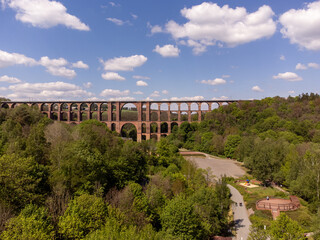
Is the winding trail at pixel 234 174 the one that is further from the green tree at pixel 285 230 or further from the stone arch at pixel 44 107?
the stone arch at pixel 44 107

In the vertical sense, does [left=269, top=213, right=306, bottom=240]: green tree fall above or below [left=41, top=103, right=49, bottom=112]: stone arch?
below

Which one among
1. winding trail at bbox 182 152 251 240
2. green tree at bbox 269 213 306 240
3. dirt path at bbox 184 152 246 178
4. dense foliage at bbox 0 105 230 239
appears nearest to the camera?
dense foliage at bbox 0 105 230 239

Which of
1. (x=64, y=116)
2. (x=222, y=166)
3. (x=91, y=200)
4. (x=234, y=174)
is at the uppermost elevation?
(x=64, y=116)

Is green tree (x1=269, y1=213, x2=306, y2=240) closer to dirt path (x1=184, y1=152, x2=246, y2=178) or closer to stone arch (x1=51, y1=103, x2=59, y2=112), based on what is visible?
dirt path (x1=184, y1=152, x2=246, y2=178)

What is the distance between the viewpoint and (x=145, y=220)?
524 inches

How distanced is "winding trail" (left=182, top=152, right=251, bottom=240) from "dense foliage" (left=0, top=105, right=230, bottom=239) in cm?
144

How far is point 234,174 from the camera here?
32.9 meters

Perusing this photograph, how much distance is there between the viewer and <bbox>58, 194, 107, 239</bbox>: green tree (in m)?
10.2

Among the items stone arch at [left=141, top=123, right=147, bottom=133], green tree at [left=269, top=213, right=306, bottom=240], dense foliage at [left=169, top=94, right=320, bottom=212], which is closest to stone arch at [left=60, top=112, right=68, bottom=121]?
stone arch at [left=141, top=123, right=147, bottom=133]

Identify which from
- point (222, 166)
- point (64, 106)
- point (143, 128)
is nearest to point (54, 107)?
point (64, 106)

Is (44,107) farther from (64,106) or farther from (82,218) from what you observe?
(82,218)

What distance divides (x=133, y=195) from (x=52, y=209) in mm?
5019

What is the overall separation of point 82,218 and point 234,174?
2683cm

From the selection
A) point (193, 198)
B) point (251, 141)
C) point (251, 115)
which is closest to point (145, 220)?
point (193, 198)
